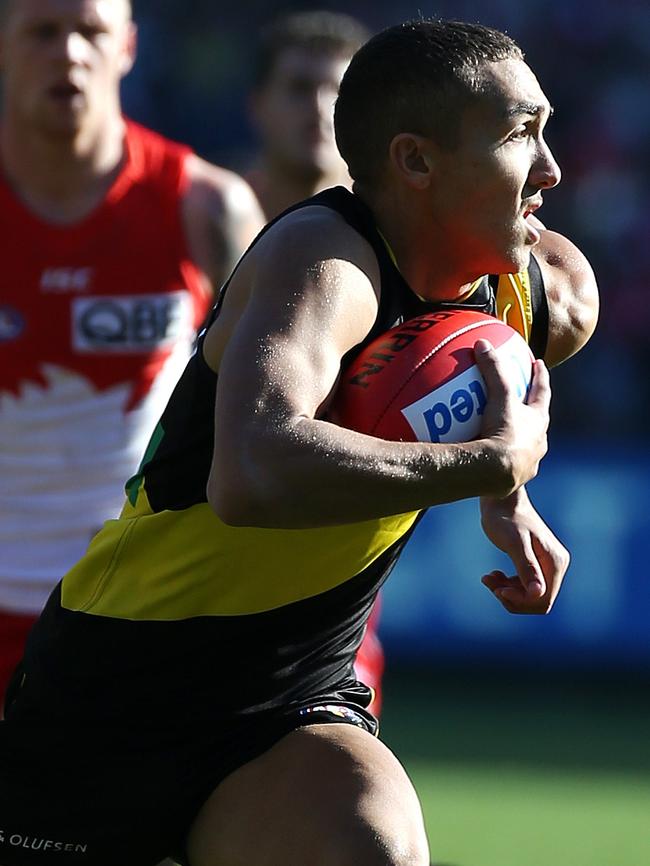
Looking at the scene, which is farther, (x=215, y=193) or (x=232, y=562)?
(x=215, y=193)

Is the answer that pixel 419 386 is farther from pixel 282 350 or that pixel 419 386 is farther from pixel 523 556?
pixel 523 556

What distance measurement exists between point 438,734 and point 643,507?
68.9 inches

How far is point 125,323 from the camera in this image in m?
→ 5.33

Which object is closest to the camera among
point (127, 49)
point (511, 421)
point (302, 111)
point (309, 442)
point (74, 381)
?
point (309, 442)

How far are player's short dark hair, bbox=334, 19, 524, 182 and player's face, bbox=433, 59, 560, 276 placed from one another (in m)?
0.04

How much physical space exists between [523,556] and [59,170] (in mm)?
2669

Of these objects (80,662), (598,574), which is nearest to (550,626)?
(598,574)

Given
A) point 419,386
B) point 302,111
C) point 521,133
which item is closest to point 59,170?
point 302,111

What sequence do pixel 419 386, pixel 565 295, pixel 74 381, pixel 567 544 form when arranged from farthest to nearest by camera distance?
pixel 567 544, pixel 74 381, pixel 565 295, pixel 419 386

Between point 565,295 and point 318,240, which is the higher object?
point 318,240

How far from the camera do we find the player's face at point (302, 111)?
6.96m

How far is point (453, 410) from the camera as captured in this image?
307cm

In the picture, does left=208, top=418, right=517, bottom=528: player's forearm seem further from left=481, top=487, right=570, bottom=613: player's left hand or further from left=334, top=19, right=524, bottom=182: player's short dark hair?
left=334, top=19, right=524, bottom=182: player's short dark hair

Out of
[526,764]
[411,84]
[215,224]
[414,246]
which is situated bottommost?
[526,764]
